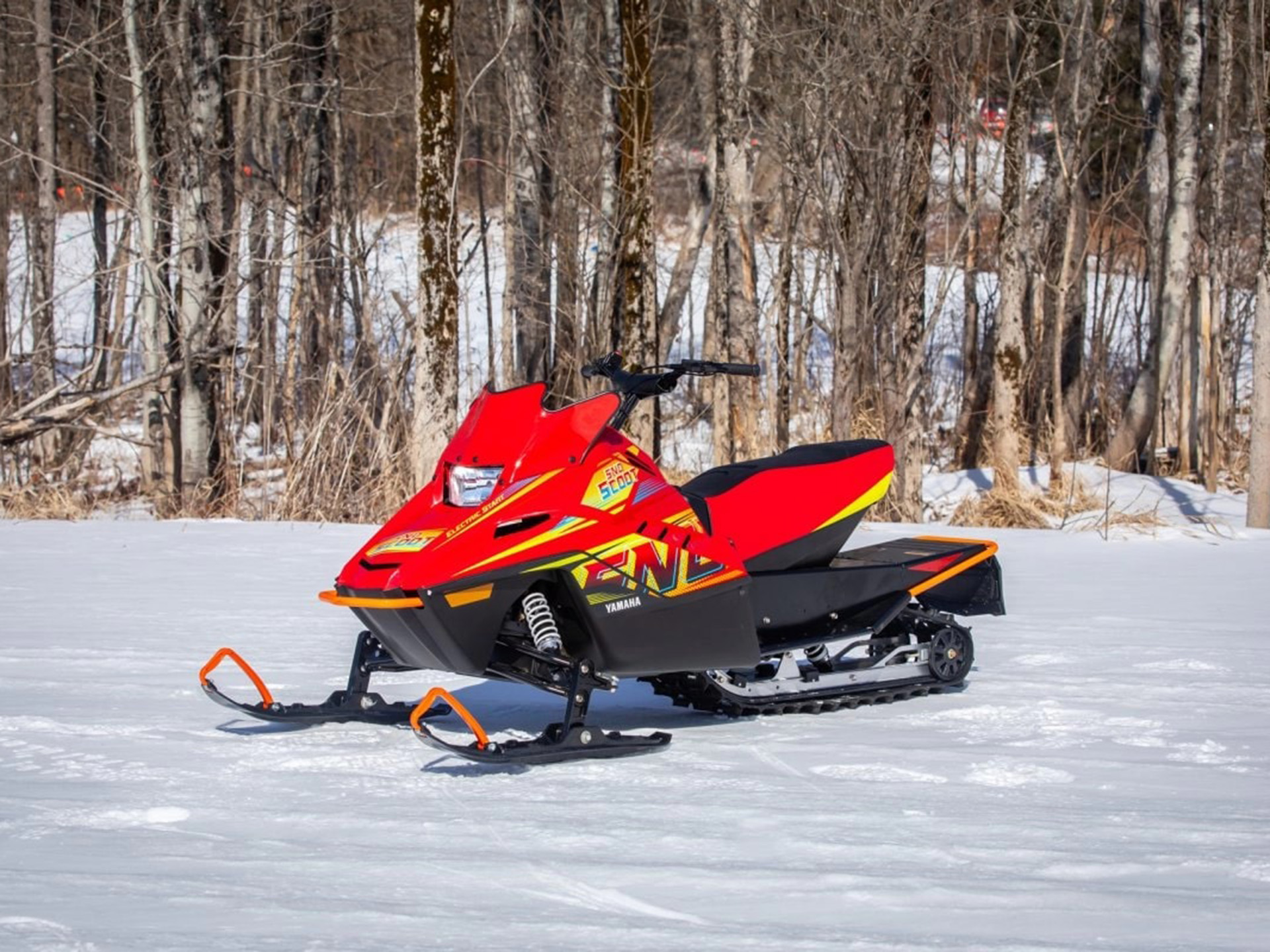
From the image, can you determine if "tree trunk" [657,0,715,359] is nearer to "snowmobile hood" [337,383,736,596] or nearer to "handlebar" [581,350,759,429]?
"handlebar" [581,350,759,429]

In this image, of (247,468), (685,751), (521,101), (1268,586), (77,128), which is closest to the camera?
(685,751)

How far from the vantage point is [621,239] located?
36.7 ft

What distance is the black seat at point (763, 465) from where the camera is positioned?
460 centimetres

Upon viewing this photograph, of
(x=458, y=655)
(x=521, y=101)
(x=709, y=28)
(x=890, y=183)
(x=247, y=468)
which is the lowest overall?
(x=247, y=468)

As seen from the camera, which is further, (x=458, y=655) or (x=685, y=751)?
(x=685, y=751)

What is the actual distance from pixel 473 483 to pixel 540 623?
1.41 ft

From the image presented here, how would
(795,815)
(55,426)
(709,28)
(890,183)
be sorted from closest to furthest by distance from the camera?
1. (795,815)
2. (890,183)
3. (55,426)
4. (709,28)

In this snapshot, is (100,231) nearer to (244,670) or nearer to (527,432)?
(244,670)

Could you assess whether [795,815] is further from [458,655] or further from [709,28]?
[709,28]

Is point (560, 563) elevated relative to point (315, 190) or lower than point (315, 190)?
lower

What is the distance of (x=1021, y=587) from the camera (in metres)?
6.92

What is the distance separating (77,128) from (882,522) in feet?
61.0

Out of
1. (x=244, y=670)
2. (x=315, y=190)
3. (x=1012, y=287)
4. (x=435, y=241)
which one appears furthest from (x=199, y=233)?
(x=244, y=670)

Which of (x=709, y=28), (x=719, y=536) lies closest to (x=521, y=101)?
(x=709, y=28)
